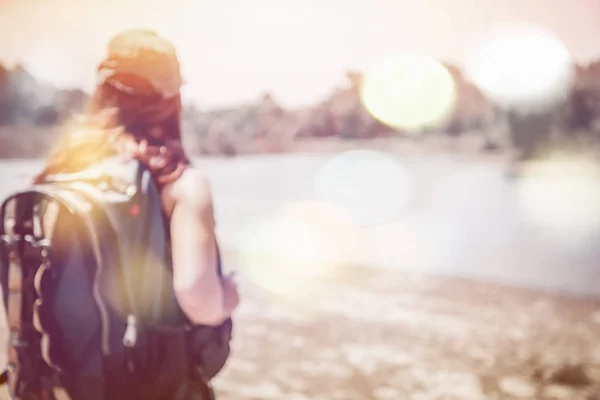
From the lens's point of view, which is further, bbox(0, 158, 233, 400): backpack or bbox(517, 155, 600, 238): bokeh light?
bbox(517, 155, 600, 238): bokeh light

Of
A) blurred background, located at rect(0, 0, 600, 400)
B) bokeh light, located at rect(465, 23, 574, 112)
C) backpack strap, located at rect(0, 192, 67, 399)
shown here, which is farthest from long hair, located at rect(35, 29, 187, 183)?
bokeh light, located at rect(465, 23, 574, 112)

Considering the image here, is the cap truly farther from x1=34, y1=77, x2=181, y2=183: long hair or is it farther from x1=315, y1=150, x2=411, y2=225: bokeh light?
x1=315, y1=150, x2=411, y2=225: bokeh light

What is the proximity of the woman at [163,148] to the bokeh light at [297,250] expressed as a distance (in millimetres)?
440

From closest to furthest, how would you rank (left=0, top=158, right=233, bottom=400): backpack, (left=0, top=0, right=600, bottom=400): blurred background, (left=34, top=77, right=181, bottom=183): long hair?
(left=0, top=158, right=233, bottom=400): backpack
(left=34, top=77, right=181, bottom=183): long hair
(left=0, top=0, right=600, bottom=400): blurred background

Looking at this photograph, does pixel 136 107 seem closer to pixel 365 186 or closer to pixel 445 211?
pixel 365 186

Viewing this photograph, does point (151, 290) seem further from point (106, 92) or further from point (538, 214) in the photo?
point (538, 214)

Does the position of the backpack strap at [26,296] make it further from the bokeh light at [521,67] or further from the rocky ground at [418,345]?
the bokeh light at [521,67]

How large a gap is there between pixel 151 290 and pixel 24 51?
85 centimetres

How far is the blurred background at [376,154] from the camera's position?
160 cm

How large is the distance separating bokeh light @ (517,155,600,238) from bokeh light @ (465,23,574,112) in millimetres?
173

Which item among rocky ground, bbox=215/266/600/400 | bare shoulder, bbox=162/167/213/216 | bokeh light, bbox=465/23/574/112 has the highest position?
bokeh light, bbox=465/23/574/112

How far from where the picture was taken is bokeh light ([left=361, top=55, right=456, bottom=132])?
5.28 feet

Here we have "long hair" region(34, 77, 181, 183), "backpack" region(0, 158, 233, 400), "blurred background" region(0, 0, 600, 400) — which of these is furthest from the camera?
"blurred background" region(0, 0, 600, 400)

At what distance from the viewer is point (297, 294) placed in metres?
1.70
